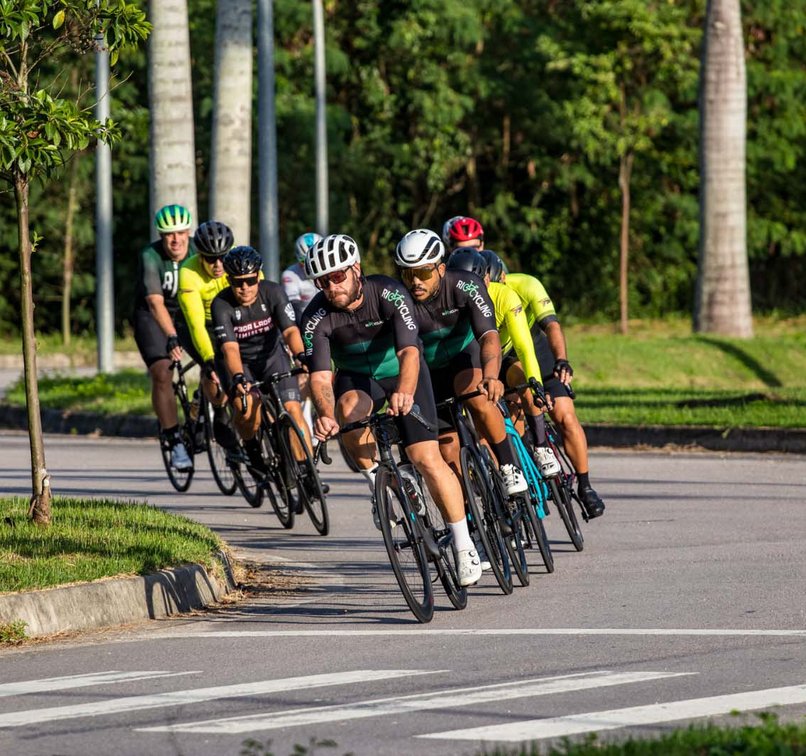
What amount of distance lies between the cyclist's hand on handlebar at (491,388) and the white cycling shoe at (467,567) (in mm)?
920

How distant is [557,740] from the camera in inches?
241

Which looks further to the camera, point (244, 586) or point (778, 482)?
point (778, 482)

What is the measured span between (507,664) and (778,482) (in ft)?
25.3

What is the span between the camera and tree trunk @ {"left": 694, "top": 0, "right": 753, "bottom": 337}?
2617cm

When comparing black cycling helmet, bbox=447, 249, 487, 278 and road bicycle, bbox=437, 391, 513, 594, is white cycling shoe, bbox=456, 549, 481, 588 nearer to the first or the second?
road bicycle, bbox=437, 391, 513, 594

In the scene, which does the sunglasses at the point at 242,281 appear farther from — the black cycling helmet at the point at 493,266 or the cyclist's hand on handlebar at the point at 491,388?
the cyclist's hand on handlebar at the point at 491,388

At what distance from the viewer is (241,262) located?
13.0 meters

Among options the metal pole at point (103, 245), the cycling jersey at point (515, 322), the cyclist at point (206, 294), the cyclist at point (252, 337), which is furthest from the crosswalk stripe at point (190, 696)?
the metal pole at point (103, 245)

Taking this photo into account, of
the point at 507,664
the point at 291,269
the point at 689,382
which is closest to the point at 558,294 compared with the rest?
the point at 689,382

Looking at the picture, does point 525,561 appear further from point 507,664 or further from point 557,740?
point 557,740

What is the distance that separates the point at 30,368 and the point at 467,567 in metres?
2.89

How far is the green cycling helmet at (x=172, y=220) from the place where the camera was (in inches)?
574

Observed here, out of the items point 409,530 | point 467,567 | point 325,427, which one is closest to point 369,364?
point 325,427

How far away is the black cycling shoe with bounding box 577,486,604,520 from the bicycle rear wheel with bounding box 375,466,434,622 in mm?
2565
